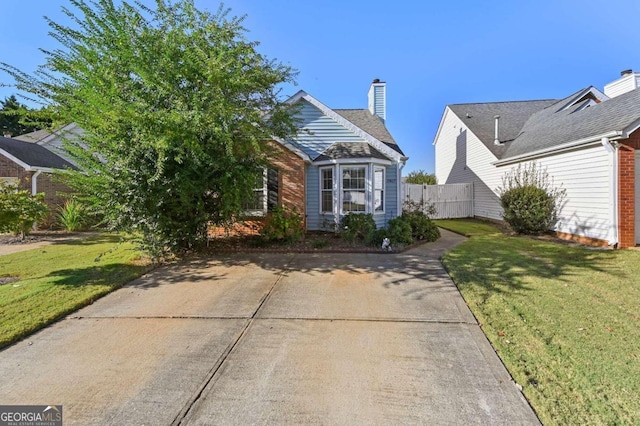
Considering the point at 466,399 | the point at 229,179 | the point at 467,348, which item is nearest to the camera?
the point at 466,399

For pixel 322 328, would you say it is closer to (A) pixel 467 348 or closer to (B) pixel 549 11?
(A) pixel 467 348

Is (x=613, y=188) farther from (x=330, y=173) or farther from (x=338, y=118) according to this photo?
(x=338, y=118)

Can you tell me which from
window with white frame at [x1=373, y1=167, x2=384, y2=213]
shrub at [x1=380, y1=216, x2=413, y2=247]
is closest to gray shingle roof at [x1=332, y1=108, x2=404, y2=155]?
window with white frame at [x1=373, y1=167, x2=384, y2=213]

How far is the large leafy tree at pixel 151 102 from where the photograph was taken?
6.36 meters

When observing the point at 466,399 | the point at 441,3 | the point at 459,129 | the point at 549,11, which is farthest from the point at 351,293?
the point at 459,129

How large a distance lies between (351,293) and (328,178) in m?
6.38

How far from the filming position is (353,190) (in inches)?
428

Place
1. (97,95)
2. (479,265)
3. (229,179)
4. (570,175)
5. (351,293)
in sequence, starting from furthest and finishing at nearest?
(570,175) → (229,179) → (479,265) → (97,95) → (351,293)

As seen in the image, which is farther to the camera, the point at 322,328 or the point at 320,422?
the point at 322,328

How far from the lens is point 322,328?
4.04 meters

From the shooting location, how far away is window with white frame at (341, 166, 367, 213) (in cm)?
1080

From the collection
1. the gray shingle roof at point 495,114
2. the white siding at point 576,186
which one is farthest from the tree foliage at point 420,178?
the white siding at point 576,186

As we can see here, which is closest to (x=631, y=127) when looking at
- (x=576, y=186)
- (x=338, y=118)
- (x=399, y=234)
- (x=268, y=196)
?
(x=576, y=186)

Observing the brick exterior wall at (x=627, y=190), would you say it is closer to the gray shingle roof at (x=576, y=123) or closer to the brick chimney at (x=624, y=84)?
the gray shingle roof at (x=576, y=123)
